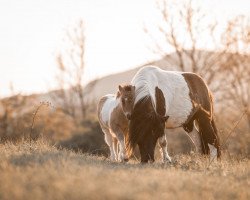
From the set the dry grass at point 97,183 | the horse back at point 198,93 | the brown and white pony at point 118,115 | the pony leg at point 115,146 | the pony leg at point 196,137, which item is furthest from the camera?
the pony leg at point 115,146

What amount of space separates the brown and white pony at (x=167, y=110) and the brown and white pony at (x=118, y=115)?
0.18 metres

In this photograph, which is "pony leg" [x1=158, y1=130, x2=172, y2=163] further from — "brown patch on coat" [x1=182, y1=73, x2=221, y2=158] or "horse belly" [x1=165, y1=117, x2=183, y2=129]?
"brown patch on coat" [x1=182, y1=73, x2=221, y2=158]

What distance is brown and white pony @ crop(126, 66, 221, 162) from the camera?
9441 mm

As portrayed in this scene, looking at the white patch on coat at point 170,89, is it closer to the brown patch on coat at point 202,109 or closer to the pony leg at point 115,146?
the brown patch on coat at point 202,109

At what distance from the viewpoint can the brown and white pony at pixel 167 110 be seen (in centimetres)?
944

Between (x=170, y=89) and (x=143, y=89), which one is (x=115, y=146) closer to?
(x=170, y=89)

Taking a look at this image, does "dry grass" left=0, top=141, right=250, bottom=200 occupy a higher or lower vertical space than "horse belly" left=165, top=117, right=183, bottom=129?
higher

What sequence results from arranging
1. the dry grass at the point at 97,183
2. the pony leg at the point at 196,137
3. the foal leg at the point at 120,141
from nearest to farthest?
the dry grass at the point at 97,183, the foal leg at the point at 120,141, the pony leg at the point at 196,137

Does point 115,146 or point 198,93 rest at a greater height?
point 198,93

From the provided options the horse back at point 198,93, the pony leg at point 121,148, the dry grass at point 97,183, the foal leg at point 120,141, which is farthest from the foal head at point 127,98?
the horse back at point 198,93

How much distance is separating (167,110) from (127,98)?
1.31m

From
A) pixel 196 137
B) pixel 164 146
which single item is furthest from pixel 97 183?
pixel 196 137

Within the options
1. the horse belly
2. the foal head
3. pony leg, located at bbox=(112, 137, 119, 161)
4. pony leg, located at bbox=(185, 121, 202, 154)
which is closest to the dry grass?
the foal head

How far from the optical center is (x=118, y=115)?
1091 cm
